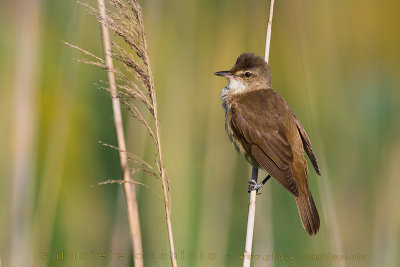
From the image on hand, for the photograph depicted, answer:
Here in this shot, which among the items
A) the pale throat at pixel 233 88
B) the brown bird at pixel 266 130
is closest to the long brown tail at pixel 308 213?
the brown bird at pixel 266 130

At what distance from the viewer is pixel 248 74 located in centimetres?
294

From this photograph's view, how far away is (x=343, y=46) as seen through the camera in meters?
3.11

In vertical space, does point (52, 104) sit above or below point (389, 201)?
above

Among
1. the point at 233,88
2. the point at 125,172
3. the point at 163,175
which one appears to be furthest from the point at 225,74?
the point at 163,175

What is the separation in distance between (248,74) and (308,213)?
914 mm

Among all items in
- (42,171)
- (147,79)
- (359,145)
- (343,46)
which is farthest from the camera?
(343,46)

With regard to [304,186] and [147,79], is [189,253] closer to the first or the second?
[304,186]

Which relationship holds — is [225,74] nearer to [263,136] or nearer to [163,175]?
[263,136]

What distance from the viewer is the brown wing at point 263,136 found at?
2.59 metres

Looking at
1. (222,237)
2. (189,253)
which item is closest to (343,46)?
(222,237)

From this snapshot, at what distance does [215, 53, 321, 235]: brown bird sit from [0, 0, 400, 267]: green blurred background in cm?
14

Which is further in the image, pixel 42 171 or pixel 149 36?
pixel 149 36

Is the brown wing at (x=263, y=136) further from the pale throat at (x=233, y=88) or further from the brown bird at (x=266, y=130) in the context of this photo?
the pale throat at (x=233, y=88)

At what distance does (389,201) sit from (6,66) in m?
2.19
